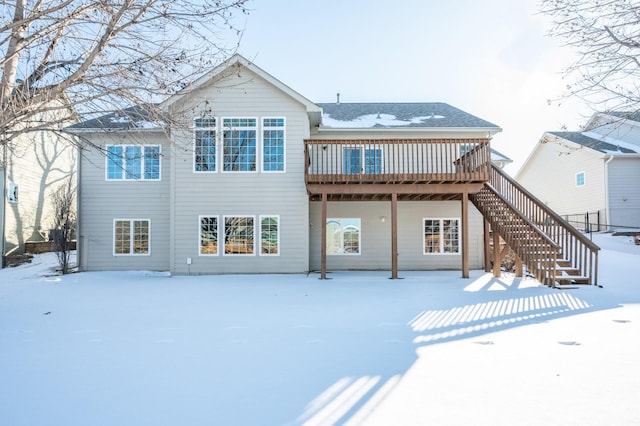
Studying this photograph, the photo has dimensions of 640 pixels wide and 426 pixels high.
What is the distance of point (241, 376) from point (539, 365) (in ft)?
9.99

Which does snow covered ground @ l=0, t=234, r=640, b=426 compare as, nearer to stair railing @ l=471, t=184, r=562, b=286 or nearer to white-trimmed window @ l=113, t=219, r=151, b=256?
stair railing @ l=471, t=184, r=562, b=286

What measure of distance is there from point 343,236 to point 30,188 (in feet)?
41.3

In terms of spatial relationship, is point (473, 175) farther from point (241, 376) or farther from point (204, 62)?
point (241, 376)

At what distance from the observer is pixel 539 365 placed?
4.13 m

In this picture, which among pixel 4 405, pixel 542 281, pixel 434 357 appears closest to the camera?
pixel 4 405

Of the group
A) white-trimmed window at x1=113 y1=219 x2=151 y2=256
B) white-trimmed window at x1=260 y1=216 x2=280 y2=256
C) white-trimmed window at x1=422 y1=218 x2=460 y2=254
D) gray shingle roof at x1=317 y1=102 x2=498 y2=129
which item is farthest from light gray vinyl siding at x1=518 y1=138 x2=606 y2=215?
white-trimmed window at x1=113 y1=219 x2=151 y2=256

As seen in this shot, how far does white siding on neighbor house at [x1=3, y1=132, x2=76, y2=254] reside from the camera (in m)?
14.5

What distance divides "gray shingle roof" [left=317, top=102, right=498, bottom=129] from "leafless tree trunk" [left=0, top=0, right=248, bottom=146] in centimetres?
979

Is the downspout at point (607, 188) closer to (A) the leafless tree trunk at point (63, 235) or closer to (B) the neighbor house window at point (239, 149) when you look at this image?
(B) the neighbor house window at point (239, 149)

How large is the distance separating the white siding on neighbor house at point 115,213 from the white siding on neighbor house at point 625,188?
19.0m

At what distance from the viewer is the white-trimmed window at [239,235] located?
12789mm

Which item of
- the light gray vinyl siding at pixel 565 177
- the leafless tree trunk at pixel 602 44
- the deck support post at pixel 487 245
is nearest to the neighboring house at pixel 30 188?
the deck support post at pixel 487 245

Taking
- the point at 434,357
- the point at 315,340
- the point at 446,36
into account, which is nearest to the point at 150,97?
the point at 315,340

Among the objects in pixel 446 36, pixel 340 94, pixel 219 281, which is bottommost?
pixel 219 281
